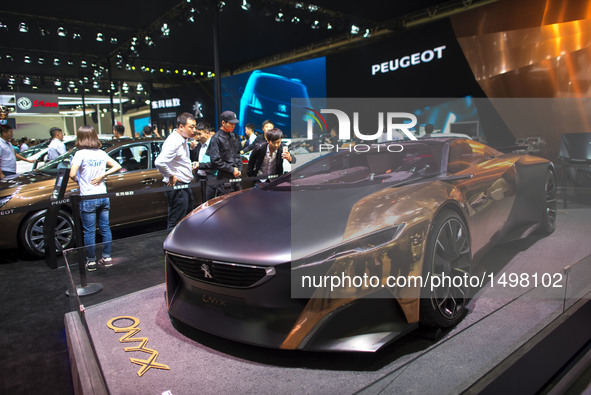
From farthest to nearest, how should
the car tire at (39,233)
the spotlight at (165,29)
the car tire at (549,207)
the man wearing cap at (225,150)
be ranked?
the spotlight at (165,29), the man wearing cap at (225,150), the car tire at (39,233), the car tire at (549,207)

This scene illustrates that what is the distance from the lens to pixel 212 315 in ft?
5.87

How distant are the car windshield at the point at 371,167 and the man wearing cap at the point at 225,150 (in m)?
1.76

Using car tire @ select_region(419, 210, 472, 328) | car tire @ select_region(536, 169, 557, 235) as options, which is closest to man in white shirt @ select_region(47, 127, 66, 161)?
car tire @ select_region(419, 210, 472, 328)

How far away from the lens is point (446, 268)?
1942 mm

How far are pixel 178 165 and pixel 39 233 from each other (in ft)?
5.42

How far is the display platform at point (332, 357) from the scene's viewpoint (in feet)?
4.42

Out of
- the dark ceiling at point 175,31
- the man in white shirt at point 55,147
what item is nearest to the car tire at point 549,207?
the man in white shirt at point 55,147

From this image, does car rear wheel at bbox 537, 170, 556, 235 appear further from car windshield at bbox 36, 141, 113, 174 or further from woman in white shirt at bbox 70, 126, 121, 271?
car windshield at bbox 36, 141, 113, 174

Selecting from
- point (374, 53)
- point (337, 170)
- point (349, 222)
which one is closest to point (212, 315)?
point (349, 222)

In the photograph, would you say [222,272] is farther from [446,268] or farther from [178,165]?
[178,165]

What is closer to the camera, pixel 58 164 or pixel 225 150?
pixel 225 150

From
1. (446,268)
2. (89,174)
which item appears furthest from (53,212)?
(446,268)

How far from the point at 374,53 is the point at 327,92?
1.90m

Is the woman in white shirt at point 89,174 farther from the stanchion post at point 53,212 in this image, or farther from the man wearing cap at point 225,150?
the man wearing cap at point 225,150
